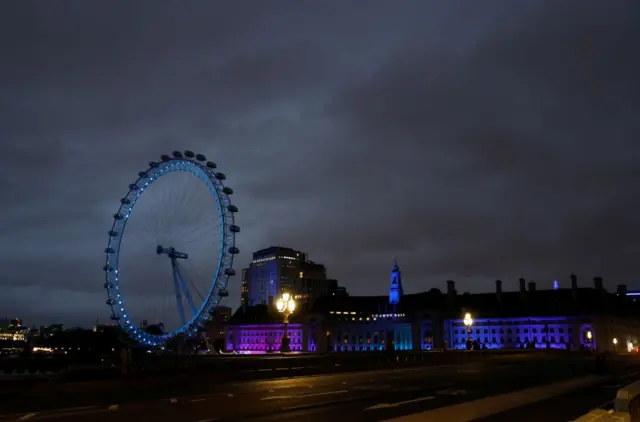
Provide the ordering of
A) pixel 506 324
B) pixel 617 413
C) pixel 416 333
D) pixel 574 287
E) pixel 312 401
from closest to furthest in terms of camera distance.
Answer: pixel 617 413, pixel 312 401, pixel 574 287, pixel 506 324, pixel 416 333

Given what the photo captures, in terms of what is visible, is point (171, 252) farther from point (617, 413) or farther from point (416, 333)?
point (416, 333)

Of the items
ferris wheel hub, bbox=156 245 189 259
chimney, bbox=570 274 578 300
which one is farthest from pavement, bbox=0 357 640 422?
chimney, bbox=570 274 578 300

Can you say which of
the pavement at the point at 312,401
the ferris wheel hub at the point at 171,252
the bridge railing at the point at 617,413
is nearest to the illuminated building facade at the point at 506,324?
the ferris wheel hub at the point at 171,252

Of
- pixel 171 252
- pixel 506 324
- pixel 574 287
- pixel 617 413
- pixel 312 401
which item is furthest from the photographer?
pixel 506 324

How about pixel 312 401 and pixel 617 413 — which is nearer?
pixel 617 413

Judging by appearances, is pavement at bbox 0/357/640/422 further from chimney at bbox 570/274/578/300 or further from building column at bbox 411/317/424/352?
building column at bbox 411/317/424/352

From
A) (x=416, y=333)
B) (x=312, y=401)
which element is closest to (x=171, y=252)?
(x=312, y=401)

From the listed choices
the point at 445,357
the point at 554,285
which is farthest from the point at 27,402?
the point at 554,285

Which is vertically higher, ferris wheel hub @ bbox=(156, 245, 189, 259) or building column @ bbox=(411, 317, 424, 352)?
ferris wheel hub @ bbox=(156, 245, 189, 259)

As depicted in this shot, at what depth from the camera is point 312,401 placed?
79.0 feet

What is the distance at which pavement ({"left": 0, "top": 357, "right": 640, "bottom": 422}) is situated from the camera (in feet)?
63.8

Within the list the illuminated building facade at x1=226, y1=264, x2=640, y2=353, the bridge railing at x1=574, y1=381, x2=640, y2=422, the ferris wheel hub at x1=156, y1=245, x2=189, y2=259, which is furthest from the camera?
the illuminated building facade at x1=226, y1=264, x2=640, y2=353

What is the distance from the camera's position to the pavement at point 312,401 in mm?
19438

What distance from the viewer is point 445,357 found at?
2499 inches
